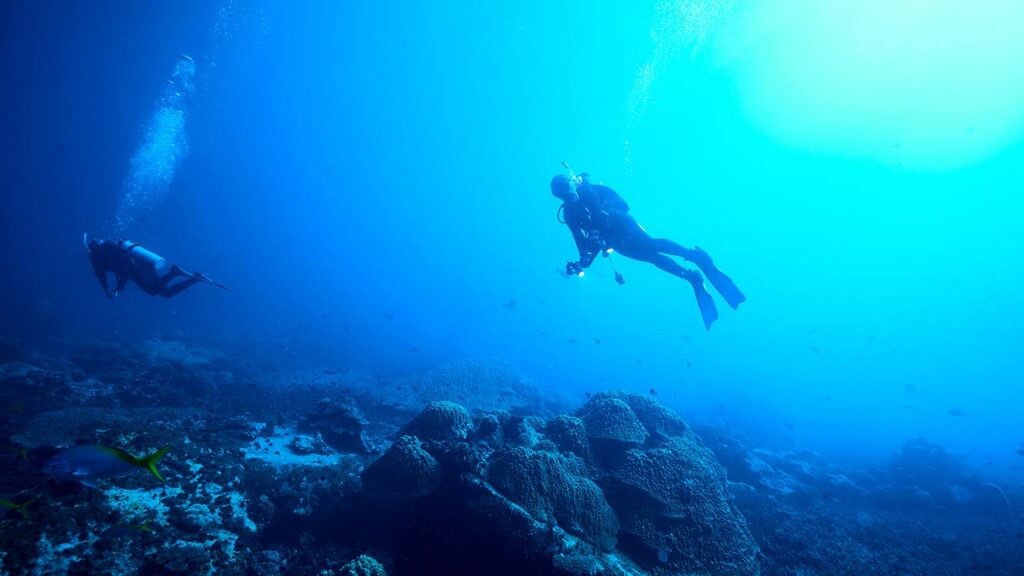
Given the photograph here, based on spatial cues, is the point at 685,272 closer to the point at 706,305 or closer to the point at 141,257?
the point at 706,305

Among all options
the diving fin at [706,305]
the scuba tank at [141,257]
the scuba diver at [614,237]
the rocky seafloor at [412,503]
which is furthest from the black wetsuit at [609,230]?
the scuba tank at [141,257]

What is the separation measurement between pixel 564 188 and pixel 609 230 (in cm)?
169

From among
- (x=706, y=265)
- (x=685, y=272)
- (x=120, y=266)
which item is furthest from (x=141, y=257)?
(x=706, y=265)

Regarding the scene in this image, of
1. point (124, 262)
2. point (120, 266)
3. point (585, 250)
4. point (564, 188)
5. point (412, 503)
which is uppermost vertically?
point (564, 188)

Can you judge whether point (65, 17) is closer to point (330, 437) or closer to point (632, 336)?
point (330, 437)

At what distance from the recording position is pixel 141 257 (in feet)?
33.1

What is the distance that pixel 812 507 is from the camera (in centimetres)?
1265

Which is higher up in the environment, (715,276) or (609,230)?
(715,276)

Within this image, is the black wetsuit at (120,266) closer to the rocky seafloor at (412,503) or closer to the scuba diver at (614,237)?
the rocky seafloor at (412,503)

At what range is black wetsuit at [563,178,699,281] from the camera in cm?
1059

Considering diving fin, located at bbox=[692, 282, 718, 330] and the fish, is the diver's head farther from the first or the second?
the fish

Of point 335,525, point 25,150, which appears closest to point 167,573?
point 335,525

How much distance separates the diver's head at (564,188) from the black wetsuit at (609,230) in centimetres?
16

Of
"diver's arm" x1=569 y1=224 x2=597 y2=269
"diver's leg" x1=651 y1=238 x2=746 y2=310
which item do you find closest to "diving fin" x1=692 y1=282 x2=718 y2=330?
"diver's leg" x1=651 y1=238 x2=746 y2=310
